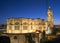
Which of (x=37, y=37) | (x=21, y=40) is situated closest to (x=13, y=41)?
(x=21, y=40)

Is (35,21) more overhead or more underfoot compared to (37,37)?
more overhead

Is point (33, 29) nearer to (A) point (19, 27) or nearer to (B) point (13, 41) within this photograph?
(A) point (19, 27)

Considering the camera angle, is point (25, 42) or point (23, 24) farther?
point (23, 24)

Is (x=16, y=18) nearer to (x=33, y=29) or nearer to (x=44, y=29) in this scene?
(x=33, y=29)

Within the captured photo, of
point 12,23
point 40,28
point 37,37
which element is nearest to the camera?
point 37,37

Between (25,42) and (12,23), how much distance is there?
292 inches

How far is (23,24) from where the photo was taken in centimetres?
2356

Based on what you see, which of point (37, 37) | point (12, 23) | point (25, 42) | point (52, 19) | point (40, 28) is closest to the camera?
point (25, 42)

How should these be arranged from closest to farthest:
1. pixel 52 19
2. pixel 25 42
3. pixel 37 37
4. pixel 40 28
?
pixel 25 42, pixel 37 37, pixel 40 28, pixel 52 19

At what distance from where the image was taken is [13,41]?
17375 millimetres

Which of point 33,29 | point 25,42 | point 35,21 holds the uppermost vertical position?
point 35,21

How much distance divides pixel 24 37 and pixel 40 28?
890 cm

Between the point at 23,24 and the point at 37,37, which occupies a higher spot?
the point at 23,24

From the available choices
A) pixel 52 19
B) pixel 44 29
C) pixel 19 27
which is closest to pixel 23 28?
pixel 19 27
